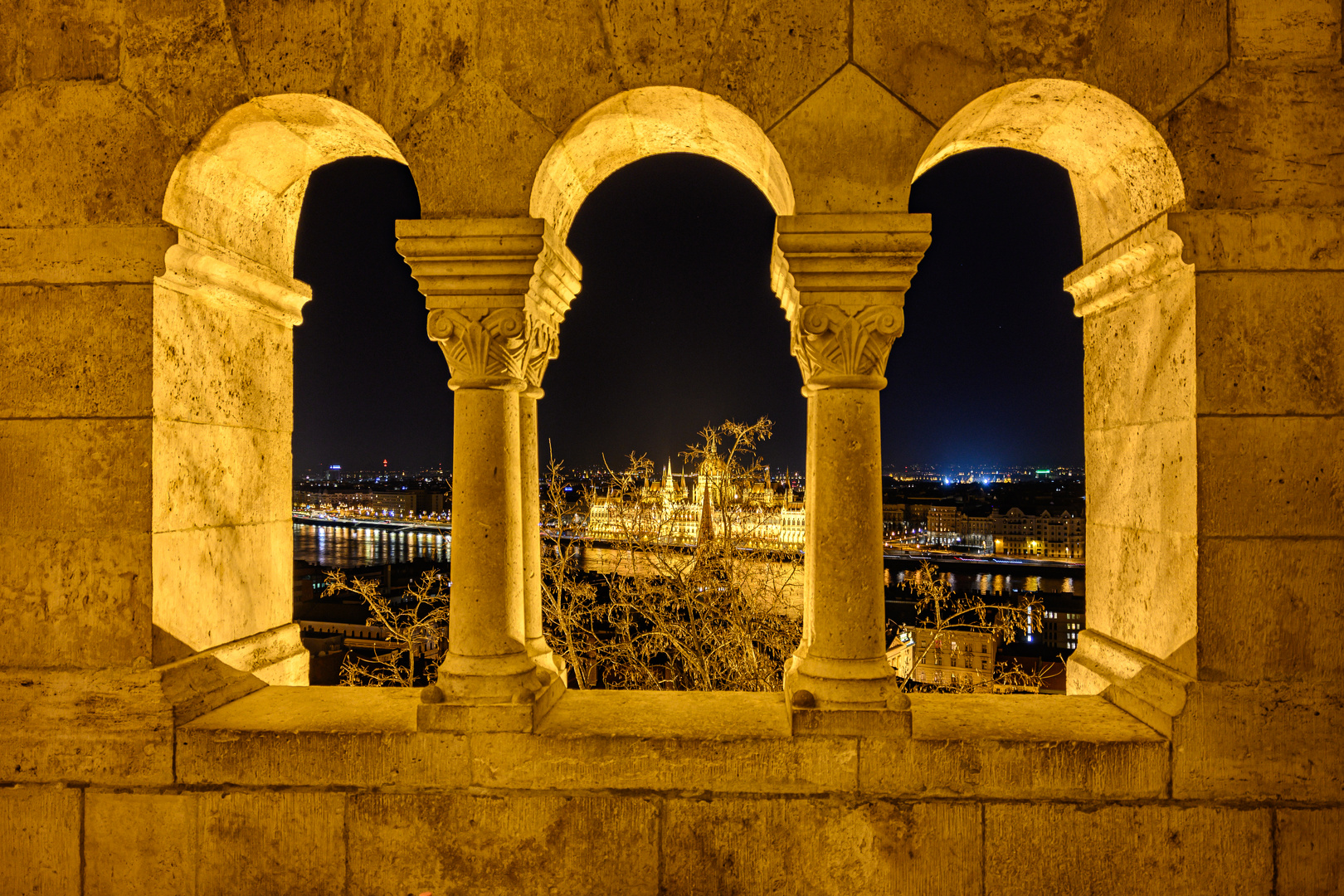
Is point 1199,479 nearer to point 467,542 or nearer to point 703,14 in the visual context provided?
point 703,14

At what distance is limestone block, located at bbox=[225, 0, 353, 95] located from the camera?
3.41 meters

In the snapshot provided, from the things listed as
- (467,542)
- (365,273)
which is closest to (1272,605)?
(467,542)

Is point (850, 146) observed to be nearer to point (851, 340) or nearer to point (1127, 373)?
point (851, 340)

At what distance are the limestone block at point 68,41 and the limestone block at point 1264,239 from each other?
463 centimetres

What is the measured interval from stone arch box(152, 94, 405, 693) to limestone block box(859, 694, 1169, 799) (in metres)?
3.03

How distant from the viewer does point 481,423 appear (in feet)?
11.1

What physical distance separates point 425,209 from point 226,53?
113 centimetres

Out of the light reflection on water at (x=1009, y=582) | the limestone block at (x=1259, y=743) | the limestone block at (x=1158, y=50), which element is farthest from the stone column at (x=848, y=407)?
the light reflection on water at (x=1009, y=582)

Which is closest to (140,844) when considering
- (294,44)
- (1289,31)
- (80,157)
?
(80,157)

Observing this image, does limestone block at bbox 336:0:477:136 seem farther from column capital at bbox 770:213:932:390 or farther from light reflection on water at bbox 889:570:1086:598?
light reflection on water at bbox 889:570:1086:598

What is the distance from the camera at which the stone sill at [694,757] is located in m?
3.15

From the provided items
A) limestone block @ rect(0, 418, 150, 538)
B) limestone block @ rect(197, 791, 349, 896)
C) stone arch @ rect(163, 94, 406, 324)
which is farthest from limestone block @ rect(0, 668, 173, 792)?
stone arch @ rect(163, 94, 406, 324)

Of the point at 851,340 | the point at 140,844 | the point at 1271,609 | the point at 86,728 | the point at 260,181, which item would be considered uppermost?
the point at 260,181

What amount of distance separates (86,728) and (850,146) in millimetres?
4089
